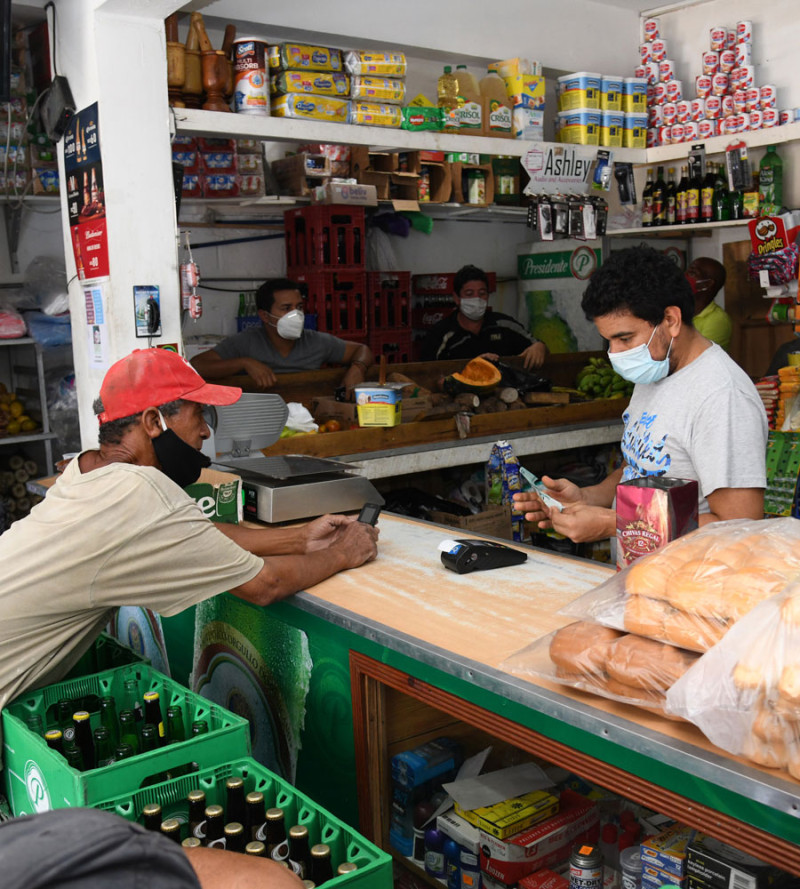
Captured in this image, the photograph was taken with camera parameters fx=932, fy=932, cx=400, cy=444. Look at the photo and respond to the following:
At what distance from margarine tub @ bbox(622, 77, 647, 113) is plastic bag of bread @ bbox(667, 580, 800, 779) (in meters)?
5.87

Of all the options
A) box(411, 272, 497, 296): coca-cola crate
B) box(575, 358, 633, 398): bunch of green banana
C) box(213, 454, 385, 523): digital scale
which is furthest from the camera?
box(411, 272, 497, 296): coca-cola crate

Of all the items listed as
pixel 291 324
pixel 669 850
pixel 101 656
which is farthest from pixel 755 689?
pixel 291 324

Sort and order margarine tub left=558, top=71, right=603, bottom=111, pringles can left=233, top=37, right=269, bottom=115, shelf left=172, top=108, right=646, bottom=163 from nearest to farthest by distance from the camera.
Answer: shelf left=172, top=108, right=646, bottom=163 → pringles can left=233, top=37, right=269, bottom=115 → margarine tub left=558, top=71, right=603, bottom=111

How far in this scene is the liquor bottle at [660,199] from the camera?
7.15m

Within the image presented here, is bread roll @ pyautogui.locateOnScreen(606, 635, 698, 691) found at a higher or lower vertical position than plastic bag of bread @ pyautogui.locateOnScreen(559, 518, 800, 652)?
lower

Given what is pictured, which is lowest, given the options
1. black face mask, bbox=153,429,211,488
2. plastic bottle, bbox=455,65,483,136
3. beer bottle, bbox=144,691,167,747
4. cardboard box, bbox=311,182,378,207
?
beer bottle, bbox=144,691,167,747

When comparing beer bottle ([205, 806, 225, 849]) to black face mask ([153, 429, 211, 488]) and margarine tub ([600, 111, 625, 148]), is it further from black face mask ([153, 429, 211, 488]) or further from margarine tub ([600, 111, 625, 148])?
margarine tub ([600, 111, 625, 148])

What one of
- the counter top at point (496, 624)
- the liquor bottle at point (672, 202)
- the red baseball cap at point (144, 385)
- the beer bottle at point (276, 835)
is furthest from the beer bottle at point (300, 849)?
the liquor bottle at point (672, 202)

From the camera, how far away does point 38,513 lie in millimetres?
2303

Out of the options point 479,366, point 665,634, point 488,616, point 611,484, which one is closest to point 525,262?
point 479,366

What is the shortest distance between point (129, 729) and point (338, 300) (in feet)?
16.4

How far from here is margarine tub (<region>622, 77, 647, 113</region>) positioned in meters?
6.54

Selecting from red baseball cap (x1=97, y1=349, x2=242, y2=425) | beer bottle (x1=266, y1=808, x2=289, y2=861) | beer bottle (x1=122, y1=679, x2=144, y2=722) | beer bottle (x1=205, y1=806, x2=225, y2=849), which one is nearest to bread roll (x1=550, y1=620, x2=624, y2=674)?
beer bottle (x1=266, y1=808, x2=289, y2=861)

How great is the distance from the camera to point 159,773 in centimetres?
192
